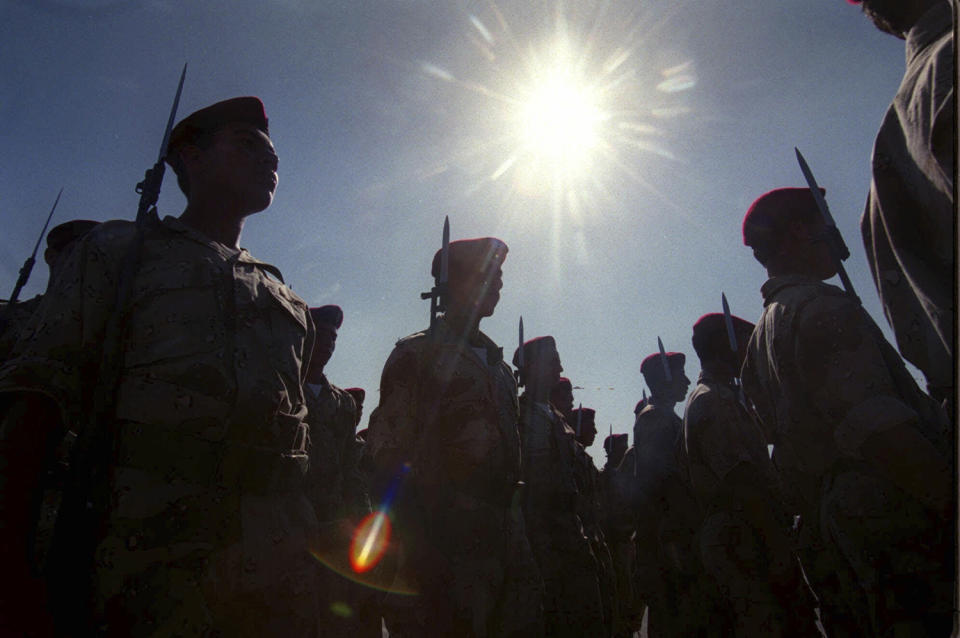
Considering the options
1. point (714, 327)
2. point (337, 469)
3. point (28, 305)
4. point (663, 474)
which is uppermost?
point (714, 327)

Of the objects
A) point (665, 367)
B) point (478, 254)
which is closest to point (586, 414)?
point (665, 367)

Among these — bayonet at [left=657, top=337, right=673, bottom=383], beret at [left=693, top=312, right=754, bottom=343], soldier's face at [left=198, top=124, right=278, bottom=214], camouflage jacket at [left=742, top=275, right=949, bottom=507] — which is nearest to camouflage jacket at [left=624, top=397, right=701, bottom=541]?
bayonet at [left=657, top=337, right=673, bottom=383]

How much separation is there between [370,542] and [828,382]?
8.26ft

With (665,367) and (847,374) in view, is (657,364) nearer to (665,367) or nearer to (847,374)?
(665,367)

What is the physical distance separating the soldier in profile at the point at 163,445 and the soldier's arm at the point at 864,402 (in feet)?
8.22

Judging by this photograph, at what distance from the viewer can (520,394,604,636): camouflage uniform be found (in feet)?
16.0

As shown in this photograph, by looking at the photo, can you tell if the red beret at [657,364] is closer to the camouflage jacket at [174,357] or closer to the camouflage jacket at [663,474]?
the camouflage jacket at [663,474]

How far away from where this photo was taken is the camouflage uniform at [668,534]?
6.02 m

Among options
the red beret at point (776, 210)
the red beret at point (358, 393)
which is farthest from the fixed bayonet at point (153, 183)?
the red beret at point (358, 393)

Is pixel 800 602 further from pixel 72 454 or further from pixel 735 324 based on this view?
pixel 72 454

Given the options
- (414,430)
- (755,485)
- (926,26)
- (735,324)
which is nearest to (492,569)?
(414,430)

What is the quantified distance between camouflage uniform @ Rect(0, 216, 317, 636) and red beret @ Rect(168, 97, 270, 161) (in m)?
0.70

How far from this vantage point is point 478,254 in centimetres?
432

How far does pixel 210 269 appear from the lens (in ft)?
7.03
